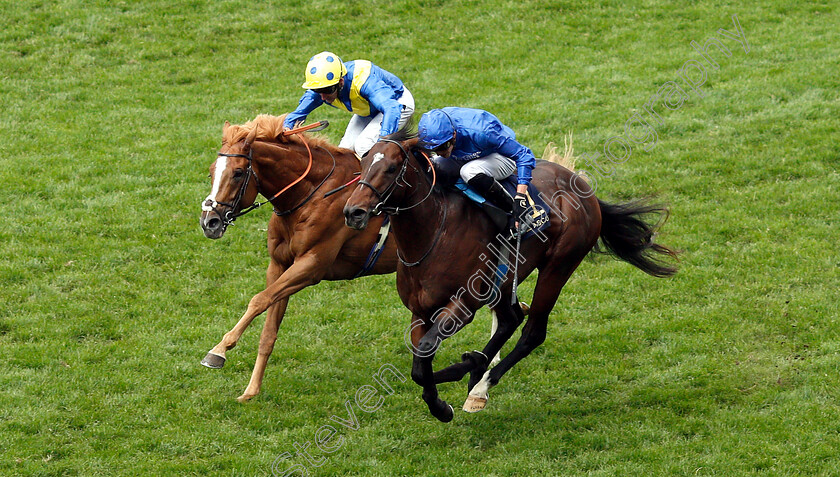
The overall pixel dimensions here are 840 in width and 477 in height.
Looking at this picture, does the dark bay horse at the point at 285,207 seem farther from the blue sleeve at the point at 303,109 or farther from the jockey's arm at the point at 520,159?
the jockey's arm at the point at 520,159

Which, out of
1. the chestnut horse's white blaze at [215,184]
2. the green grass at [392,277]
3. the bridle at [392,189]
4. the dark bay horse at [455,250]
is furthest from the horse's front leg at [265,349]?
the bridle at [392,189]

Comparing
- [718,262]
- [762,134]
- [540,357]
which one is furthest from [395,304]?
[762,134]

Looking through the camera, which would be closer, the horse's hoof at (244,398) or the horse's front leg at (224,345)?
the horse's front leg at (224,345)

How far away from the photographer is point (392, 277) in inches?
406

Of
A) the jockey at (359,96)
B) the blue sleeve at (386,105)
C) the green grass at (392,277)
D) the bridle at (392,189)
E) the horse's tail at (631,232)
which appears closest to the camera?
the bridle at (392,189)

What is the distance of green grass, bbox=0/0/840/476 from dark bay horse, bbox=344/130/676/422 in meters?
0.61

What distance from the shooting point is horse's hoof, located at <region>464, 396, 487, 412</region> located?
7.33 metres

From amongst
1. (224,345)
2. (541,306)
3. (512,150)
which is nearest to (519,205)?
(512,150)

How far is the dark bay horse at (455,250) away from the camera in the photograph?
621cm

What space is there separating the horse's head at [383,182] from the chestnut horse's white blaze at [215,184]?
1458 mm

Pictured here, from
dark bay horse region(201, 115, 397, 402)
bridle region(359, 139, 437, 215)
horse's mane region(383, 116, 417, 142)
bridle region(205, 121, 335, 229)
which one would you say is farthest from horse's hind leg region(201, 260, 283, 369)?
horse's mane region(383, 116, 417, 142)

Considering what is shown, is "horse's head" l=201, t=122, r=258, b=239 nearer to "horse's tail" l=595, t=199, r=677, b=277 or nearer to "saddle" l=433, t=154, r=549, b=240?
"saddle" l=433, t=154, r=549, b=240

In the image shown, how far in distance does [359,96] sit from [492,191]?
1762mm

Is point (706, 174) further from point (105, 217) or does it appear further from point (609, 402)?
point (105, 217)
